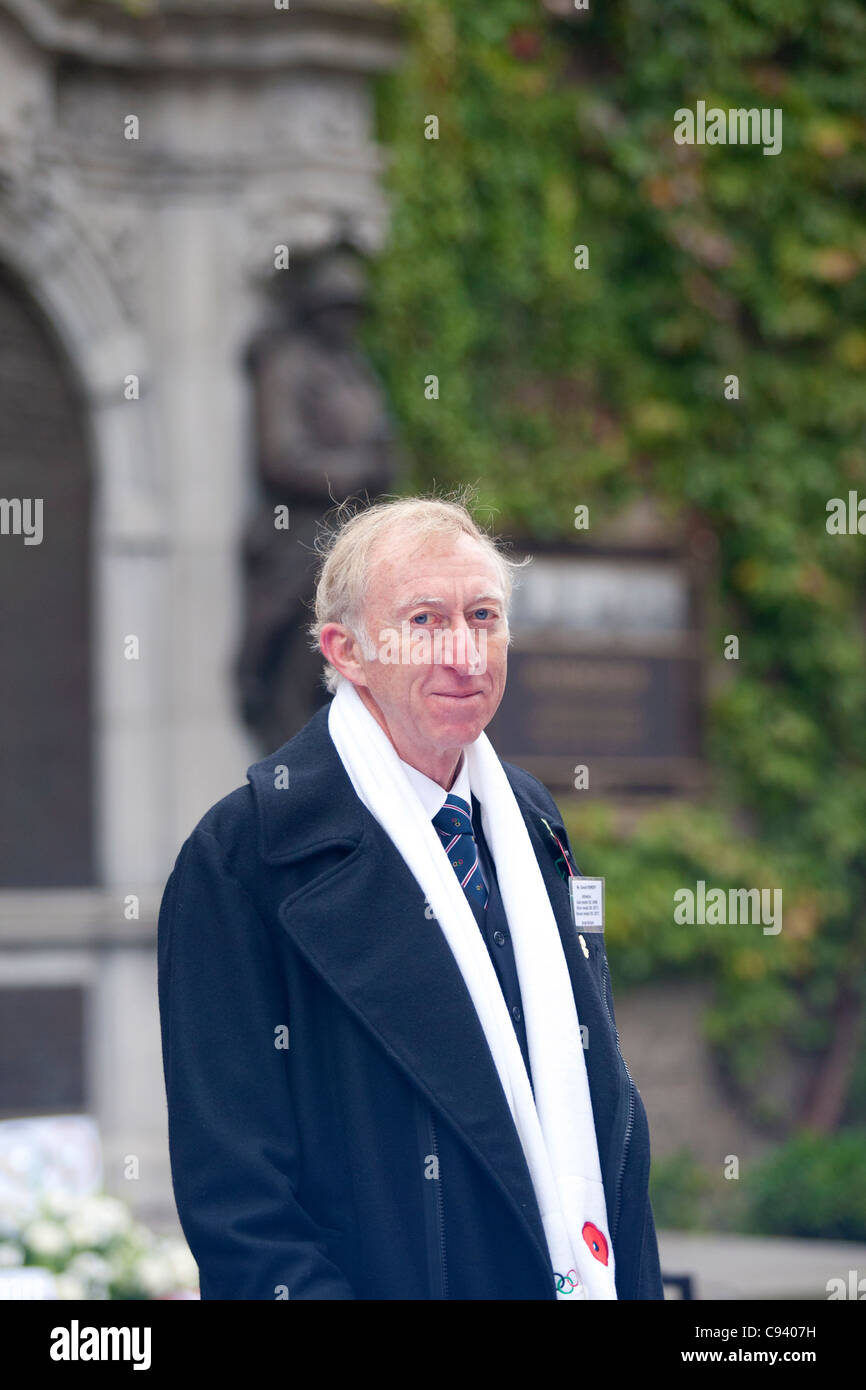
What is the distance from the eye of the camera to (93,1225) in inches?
158

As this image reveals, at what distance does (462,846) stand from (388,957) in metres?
0.22

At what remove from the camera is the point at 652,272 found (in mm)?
8375

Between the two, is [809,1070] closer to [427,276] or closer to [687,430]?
[687,430]

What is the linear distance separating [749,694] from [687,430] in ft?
4.20

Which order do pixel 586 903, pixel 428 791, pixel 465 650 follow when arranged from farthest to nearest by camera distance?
pixel 586 903, pixel 428 791, pixel 465 650

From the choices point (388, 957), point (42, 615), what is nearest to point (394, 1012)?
point (388, 957)

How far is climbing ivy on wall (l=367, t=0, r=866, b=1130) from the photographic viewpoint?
26.0 ft

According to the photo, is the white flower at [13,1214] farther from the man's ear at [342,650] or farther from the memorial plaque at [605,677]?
the memorial plaque at [605,677]

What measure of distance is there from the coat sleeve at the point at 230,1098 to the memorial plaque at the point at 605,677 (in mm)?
5762

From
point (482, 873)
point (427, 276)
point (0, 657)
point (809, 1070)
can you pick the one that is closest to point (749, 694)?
point (809, 1070)

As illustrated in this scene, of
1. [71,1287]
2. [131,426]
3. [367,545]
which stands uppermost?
[131,426]
